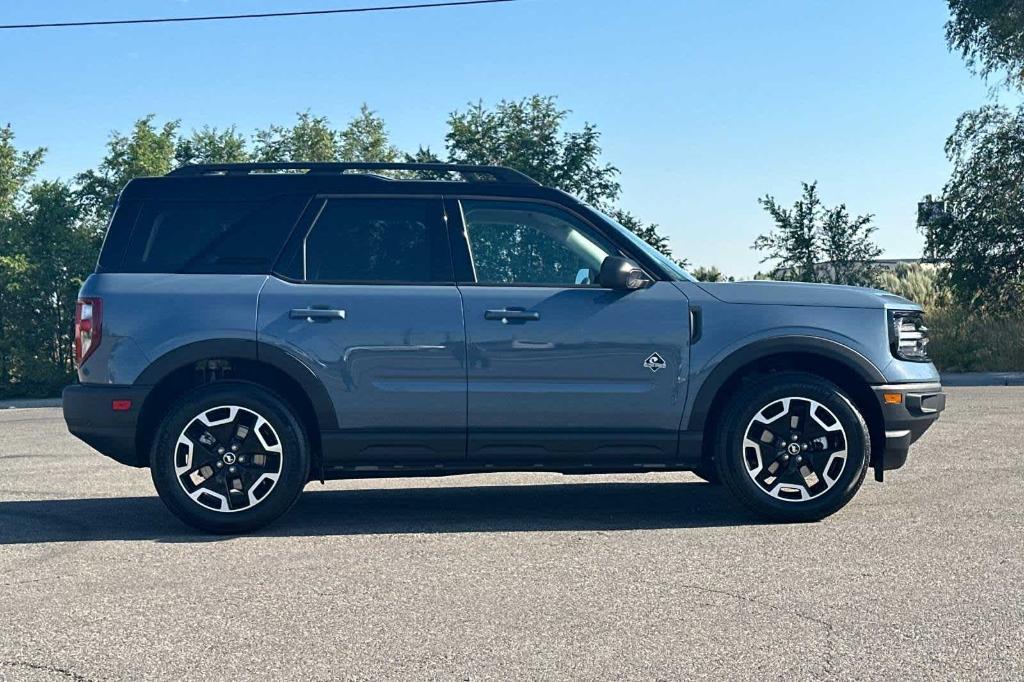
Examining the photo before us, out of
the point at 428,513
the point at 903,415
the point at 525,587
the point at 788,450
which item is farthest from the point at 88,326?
the point at 903,415

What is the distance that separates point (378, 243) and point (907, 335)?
10.4 feet

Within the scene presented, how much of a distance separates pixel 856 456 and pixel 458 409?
7.50 feet

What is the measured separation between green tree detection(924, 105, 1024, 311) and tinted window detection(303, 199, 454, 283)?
18923 mm

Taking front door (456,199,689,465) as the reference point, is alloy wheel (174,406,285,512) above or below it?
below

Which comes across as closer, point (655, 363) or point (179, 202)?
point (655, 363)

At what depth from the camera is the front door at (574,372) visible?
7043 mm

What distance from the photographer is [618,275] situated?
7012mm

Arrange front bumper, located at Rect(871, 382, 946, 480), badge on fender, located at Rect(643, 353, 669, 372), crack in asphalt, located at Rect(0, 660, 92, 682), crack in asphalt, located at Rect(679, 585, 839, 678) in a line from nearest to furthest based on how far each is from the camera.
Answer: crack in asphalt, located at Rect(0, 660, 92, 682)
crack in asphalt, located at Rect(679, 585, 839, 678)
badge on fender, located at Rect(643, 353, 669, 372)
front bumper, located at Rect(871, 382, 946, 480)

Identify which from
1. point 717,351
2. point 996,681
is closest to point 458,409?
point 717,351

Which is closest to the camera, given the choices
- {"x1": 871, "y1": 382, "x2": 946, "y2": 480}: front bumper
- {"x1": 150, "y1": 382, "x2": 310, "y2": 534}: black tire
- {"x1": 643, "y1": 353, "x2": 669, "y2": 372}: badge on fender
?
{"x1": 150, "y1": 382, "x2": 310, "y2": 534}: black tire

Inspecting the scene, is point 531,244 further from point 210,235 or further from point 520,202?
point 210,235

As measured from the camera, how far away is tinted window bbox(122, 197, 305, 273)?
7207mm

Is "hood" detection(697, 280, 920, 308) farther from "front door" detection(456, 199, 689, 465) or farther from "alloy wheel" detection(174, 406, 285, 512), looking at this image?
"alloy wheel" detection(174, 406, 285, 512)

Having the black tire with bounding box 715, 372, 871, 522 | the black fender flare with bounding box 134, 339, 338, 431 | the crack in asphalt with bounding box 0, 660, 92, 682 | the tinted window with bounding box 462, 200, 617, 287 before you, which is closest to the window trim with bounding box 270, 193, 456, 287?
the tinted window with bounding box 462, 200, 617, 287
